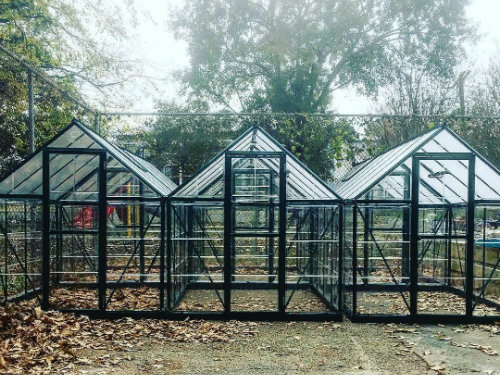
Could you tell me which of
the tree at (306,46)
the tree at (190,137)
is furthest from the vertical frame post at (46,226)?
the tree at (306,46)

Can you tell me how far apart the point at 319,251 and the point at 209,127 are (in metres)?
5.45

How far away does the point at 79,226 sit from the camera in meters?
13.8

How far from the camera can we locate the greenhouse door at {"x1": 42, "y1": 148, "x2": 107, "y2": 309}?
8.84 m

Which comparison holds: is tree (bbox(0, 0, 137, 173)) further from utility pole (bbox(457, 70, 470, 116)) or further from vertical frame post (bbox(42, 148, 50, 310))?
utility pole (bbox(457, 70, 470, 116))

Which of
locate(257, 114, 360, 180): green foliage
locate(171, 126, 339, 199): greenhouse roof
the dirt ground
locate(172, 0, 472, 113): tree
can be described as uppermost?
locate(172, 0, 472, 113): tree

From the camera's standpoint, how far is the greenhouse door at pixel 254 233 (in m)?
8.74

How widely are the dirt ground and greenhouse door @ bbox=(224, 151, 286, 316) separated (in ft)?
3.92

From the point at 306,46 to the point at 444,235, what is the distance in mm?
14185

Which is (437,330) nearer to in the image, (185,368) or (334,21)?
(185,368)

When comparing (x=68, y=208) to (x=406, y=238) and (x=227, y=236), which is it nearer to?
(x=227, y=236)

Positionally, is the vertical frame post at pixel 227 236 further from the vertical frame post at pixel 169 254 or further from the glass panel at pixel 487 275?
the glass panel at pixel 487 275

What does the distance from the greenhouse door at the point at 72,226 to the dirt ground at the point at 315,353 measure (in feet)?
7.19

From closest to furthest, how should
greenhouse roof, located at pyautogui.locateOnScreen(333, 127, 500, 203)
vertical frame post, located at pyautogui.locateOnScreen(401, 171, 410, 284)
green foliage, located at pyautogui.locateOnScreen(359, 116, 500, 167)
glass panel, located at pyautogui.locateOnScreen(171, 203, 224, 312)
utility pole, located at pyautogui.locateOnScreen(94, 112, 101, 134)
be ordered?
greenhouse roof, located at pyautogui.locateOnScreen(333, 127, 500, 203), glass panel, located at pyautogui.locateOnScreen(171, 203, 224, 312), vertical frame post, located at pyautogui.locateOnScreen(401, 171, 410, 284), utility pole, located at pyautogui.locateOnScreen(94, 112, 101, 134), green foliage, located at pyautogui.locateOnScreen(359, 116, 500, 167)

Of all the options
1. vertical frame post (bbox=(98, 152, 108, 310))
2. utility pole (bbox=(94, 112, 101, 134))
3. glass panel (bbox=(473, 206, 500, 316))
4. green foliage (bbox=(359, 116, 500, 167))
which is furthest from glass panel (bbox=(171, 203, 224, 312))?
green foliage (bbox=(359, 116, 500, 167))
